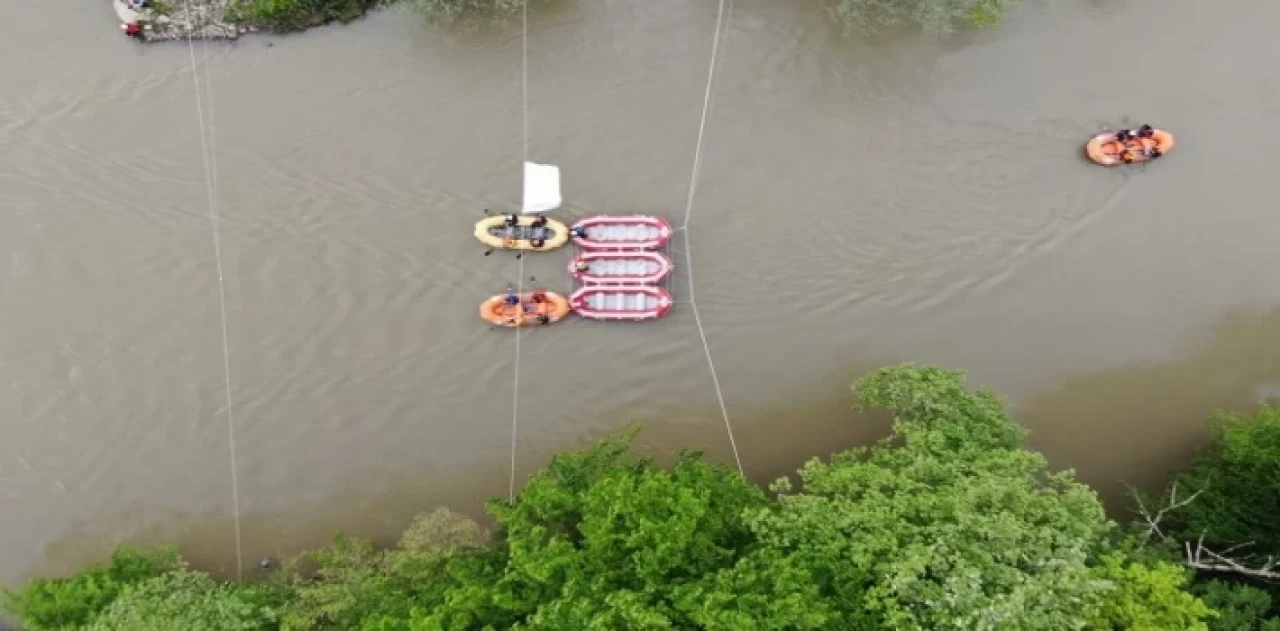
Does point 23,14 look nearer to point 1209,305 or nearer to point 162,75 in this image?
point 162,75

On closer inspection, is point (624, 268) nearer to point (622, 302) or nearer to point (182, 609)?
point (622, 302)

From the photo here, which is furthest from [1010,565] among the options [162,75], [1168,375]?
[162,75]

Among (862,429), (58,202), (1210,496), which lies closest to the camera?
(1210,496)

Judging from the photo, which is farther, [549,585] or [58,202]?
[58,202]

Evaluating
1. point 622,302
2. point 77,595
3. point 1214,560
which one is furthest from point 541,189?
point 1214,560

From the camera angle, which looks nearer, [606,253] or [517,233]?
[606,253]

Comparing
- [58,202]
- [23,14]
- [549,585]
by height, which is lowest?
[549,585]

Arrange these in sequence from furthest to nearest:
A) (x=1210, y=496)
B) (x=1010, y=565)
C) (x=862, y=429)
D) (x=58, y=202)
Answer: (x=58, y=202)
(x=862, y=429)
(x=1210, y=496)
(x=1010, y=565)
